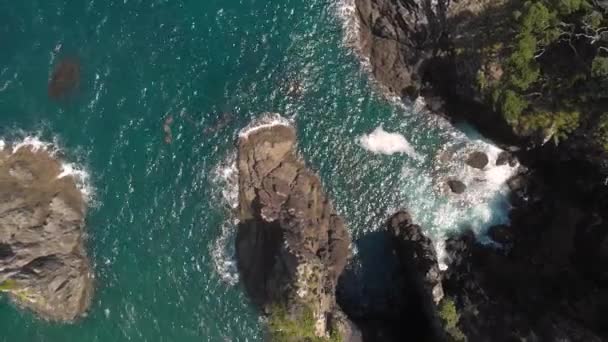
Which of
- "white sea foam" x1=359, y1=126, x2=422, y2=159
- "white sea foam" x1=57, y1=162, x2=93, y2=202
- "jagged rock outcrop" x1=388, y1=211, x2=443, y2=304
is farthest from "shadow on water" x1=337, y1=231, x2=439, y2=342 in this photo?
"white sea foam" x1=57, y1=162, x2=93, y2=202

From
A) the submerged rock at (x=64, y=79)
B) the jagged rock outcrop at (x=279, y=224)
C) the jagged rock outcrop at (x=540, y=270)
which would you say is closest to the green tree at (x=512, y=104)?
the jagged rock outcrop at (x=540, y=270)

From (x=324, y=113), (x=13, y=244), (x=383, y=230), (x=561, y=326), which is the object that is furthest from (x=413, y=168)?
(x=13, y=244)

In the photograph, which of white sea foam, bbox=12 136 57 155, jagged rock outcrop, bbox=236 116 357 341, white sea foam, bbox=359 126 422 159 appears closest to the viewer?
jagged rock outcrop, bbox=236 116 357 341

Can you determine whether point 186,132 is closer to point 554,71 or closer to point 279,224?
point 279,224

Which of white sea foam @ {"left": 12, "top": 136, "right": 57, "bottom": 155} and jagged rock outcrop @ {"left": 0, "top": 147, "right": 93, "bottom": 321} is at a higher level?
white sea foam @ {"left": 12, "top": 136, "right": 57, "bottom": 155}

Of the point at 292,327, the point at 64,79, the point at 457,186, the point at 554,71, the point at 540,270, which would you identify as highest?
the point at 64,79

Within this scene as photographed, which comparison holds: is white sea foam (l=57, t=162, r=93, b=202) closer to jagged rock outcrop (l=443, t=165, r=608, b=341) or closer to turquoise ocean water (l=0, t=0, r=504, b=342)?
turquoise ocean water (l=0, t=0, r=504, b=342)

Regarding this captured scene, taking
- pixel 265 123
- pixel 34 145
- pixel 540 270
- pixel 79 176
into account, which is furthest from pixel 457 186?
pixel 34 145
